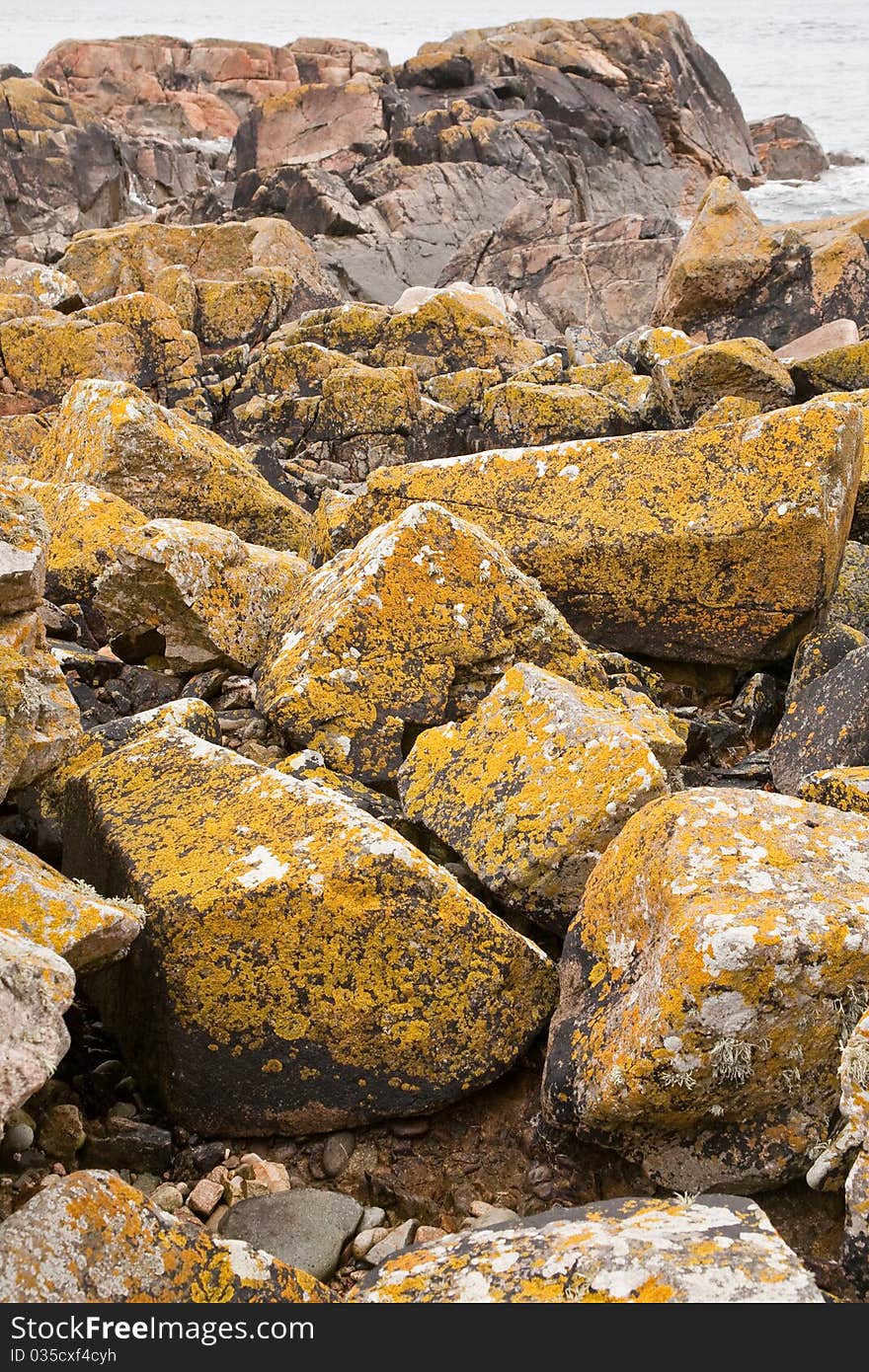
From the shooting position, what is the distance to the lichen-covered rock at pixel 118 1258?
3.07 metres

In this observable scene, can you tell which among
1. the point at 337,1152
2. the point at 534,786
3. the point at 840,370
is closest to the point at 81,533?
the point at 534,786

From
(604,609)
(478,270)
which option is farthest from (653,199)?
(604,609)

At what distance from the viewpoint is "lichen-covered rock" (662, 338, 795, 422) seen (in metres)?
11.2

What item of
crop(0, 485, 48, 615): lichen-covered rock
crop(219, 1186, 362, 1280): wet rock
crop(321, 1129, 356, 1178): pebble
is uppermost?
crop(0, 485, 48, 615): lichen-covered rock

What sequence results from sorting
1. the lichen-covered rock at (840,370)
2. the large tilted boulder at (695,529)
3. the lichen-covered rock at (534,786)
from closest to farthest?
the lichen-covered rock at (534,786), the large tilted boulder at (695,529), the lichen-covered rock at (840,370)

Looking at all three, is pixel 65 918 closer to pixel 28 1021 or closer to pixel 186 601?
pixel 28 1021

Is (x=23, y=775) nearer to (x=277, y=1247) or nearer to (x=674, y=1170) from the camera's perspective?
(x=277, y=1247)

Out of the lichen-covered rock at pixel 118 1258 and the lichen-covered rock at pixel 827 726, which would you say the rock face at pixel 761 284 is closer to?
the lichen-covered rock at pixel 827 726

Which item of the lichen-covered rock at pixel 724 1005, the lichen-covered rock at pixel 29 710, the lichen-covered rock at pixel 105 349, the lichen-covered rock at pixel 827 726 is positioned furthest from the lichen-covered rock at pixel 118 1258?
the lichen-covered rock at pixel 105 349

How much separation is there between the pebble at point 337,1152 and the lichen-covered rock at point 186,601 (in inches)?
130

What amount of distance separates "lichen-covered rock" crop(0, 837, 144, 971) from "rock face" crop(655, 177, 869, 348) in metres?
17.0

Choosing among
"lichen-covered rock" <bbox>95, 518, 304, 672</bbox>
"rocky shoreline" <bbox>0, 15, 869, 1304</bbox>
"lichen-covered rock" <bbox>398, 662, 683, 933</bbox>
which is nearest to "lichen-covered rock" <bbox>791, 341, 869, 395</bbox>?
"rocky shoreline" <bbox>0, 15, 869, 1304</bbox>

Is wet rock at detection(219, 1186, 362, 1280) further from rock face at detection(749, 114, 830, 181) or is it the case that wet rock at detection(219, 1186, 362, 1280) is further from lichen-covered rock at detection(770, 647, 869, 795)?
rock face at detection(749, 114, 830, 181)
